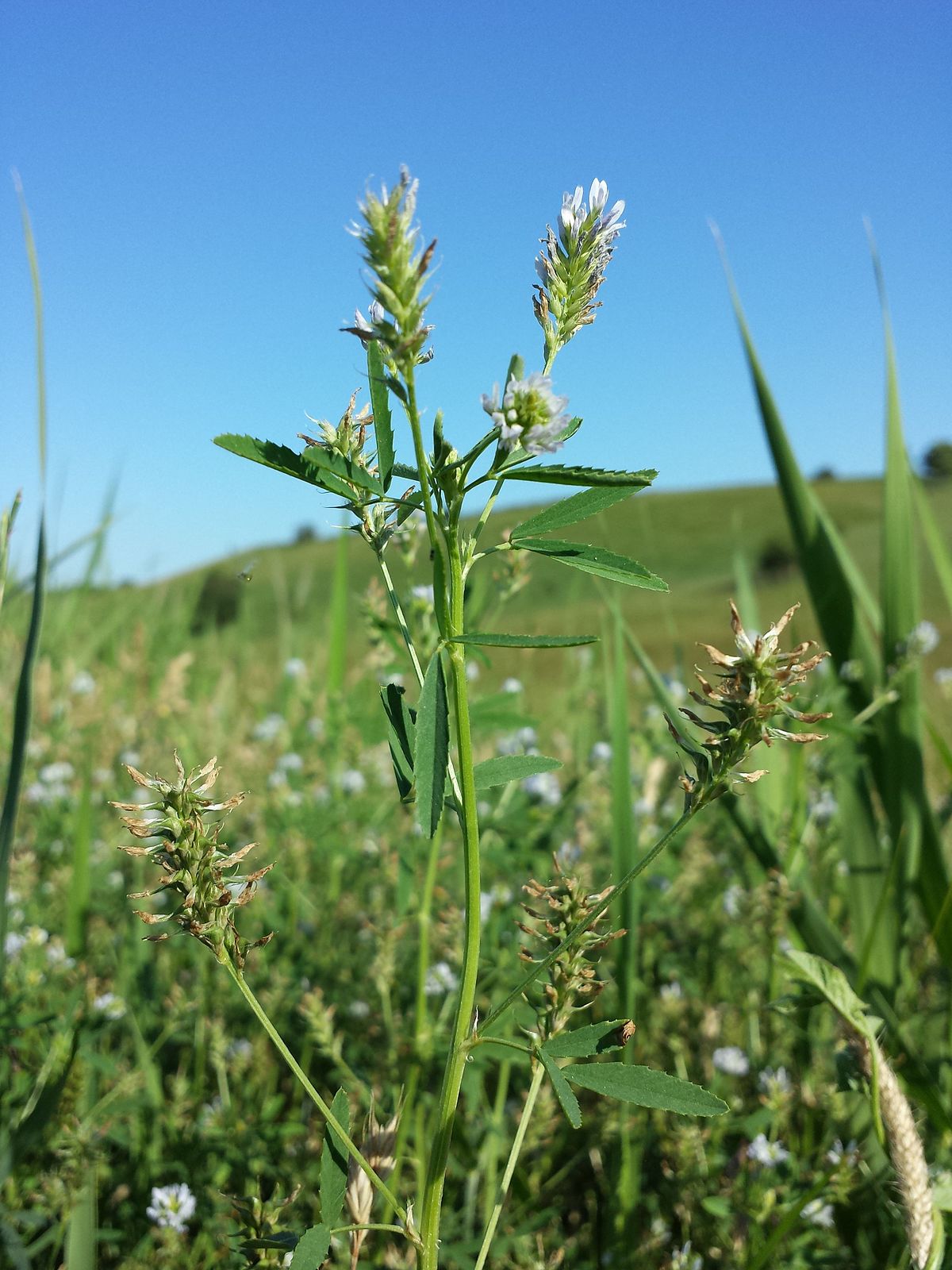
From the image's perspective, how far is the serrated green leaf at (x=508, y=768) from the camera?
0.85 metres

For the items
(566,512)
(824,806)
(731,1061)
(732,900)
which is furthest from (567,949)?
(824,806)

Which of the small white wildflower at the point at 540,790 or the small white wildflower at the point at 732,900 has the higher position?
the small white wildflower at the point at 540,790

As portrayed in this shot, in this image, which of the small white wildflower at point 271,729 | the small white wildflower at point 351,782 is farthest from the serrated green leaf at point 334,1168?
the small white wildflower at point 271,729

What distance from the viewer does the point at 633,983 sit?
58.6 inches

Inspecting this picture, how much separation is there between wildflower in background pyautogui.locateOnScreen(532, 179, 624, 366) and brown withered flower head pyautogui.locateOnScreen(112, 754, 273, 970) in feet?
1.41

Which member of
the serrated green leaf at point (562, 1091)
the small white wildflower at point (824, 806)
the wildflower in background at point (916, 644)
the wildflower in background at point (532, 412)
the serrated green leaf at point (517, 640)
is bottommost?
the small white wildflower at point (824, 806)

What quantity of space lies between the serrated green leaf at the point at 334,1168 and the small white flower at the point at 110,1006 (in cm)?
89

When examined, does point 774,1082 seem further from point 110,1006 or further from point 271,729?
point 271,729

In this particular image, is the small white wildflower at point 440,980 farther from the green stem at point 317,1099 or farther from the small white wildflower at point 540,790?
the green stem at point 317,1099

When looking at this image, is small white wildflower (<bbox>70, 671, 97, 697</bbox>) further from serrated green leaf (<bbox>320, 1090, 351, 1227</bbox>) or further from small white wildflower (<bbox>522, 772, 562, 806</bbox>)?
serrated green leaf (<bbox>320, 1090, 351, 1227</bbox>)

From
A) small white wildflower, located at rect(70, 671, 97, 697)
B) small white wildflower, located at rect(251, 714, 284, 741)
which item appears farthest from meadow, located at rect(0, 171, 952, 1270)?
small white wildflower, located at rect(70, 671, 97, 697)

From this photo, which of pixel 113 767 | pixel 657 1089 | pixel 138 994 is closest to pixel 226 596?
pixel 113 767

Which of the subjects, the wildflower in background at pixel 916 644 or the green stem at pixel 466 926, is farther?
the wildflower in background at pixel 916 644

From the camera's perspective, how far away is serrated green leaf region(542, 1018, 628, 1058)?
0.76 meters
